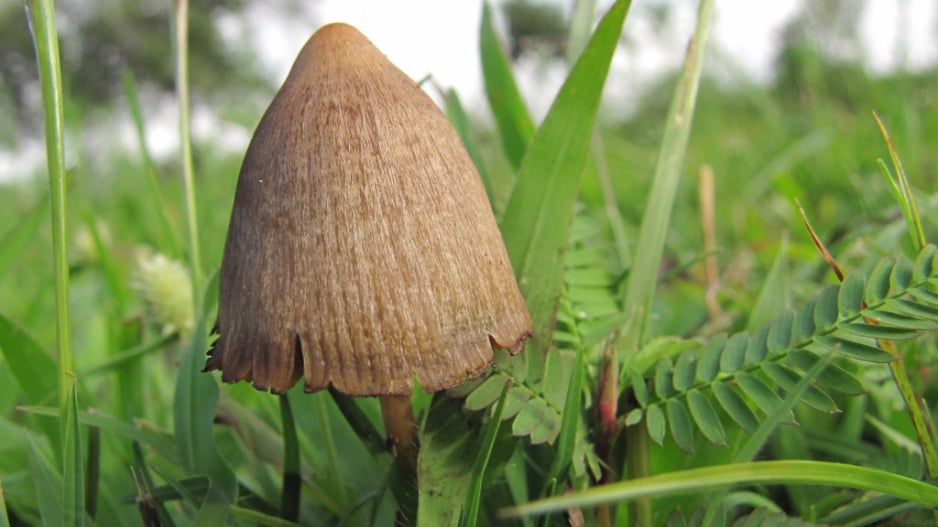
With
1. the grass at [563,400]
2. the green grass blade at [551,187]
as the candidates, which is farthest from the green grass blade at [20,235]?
the green grass blade at [551,187]

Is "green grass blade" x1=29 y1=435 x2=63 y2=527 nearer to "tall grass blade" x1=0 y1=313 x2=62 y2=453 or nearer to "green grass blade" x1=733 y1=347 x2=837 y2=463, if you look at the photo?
"tall grass blade" x1=0 y1=313 x2=62 y2=453

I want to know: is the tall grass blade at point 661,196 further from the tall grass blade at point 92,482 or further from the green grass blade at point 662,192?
the tall grass blade at point 92,482

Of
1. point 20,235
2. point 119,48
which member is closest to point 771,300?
point 20,235

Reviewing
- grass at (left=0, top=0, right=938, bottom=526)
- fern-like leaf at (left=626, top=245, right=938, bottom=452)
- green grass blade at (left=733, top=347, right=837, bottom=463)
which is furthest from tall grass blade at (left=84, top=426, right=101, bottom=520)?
green grass blade at (left=733, top=347, right=837, bottom=463)

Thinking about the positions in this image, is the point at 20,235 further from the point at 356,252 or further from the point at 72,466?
the point at 356,252

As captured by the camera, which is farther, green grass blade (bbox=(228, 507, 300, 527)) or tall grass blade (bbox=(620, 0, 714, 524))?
tall grass blade (bbox=(620, 0, 714, 524))
